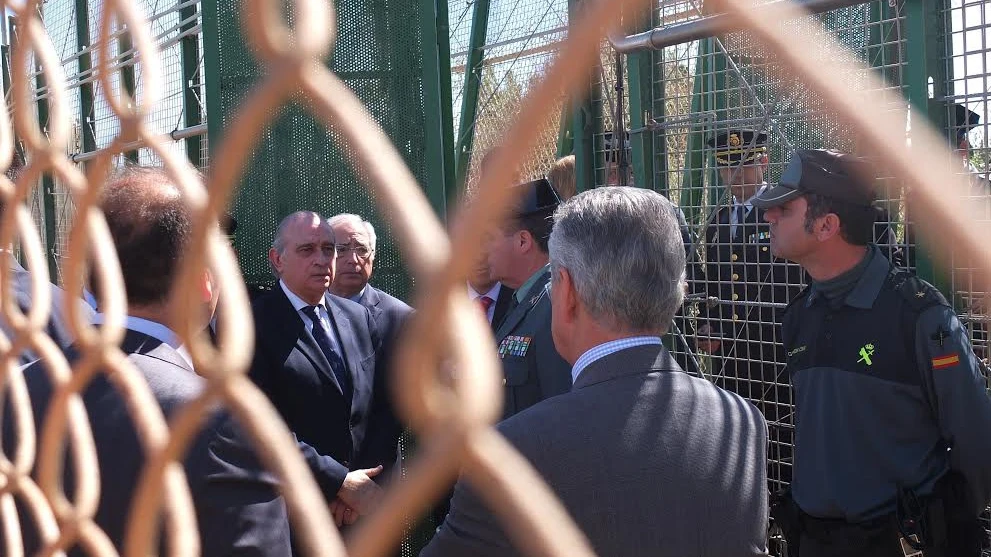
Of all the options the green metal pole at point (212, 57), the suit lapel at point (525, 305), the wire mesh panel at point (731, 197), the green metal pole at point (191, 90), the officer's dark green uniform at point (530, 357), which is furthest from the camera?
the green metal pole at point (191, 90)

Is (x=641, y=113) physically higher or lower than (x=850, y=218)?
higher

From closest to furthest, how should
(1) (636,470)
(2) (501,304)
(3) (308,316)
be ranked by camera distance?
1. (1) (636,470)
2. (3) (308,316)
3. (2) (501,304)

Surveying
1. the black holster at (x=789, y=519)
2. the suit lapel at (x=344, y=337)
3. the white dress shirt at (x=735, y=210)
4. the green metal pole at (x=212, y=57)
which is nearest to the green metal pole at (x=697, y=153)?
the white dress shirt at (x=735, y=210)

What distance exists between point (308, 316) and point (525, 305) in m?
1.25

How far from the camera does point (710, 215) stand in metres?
3.66

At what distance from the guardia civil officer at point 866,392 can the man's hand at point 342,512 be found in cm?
160

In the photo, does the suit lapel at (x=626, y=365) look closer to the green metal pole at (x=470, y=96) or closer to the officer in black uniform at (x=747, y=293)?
the officer in black uniform at (x=747, y=293)

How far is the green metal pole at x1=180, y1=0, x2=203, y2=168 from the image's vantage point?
6.56m

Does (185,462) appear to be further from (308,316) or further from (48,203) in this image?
(48,203)

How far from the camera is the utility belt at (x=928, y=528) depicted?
109 inches

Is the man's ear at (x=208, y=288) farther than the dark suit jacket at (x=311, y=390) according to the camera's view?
No

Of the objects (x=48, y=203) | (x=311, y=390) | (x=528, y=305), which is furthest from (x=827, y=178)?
(x=48, y=203)

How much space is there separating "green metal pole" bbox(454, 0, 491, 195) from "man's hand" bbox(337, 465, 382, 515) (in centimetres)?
180

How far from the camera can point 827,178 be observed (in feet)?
10.3
